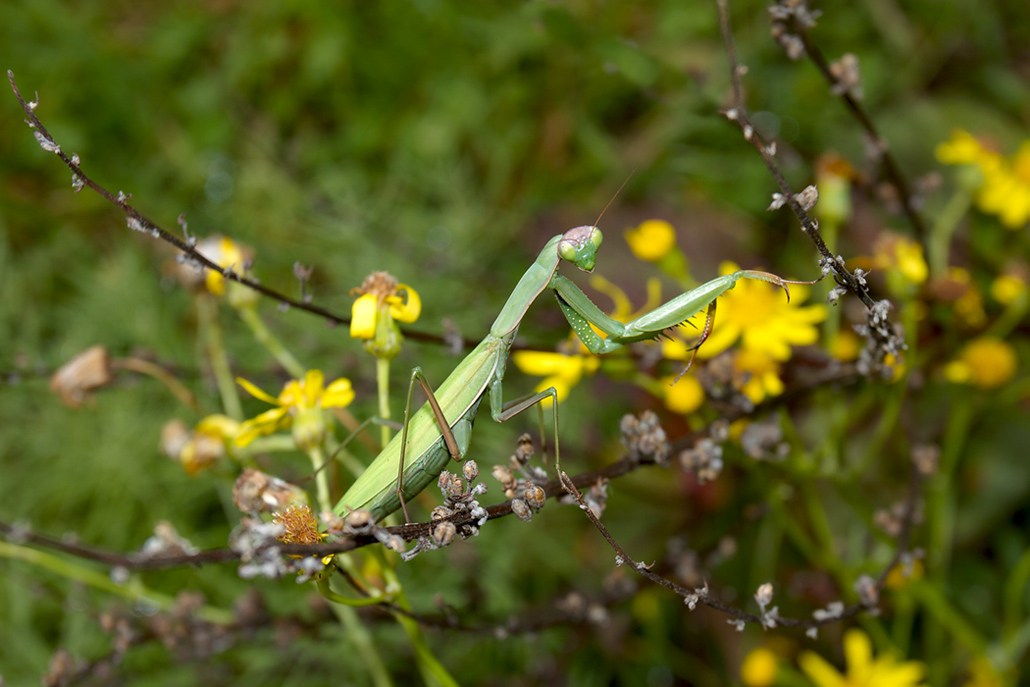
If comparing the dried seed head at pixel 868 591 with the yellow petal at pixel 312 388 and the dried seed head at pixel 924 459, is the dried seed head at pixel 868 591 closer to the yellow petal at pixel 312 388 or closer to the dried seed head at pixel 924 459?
the dried seed head at pixel 924 459

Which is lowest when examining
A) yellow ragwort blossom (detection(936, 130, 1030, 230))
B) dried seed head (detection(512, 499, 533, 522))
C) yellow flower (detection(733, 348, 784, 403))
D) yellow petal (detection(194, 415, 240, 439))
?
dried seed head (detection(512, 499, 533, 522))

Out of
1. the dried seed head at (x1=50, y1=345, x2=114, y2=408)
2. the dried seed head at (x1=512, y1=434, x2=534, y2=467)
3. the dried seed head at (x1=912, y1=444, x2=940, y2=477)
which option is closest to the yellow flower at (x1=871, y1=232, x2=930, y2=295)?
the dried seed head at (x1=912, y1=444, x2=940, y2=477)

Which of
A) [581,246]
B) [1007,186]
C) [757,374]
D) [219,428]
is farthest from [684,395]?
[1007,186]

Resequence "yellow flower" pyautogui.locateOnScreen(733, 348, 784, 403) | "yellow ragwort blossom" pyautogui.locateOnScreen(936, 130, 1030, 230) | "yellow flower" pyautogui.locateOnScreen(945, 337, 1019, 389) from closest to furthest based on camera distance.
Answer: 1. "yellow flower" pyautogui.locateOnScreen(733, 348, 784, 403)
2. "yellow flower" pyautogui.locateOnScreen(945, 337, 1019, 389)
3. "yellow ragwort blossom" pyautogui.locateOnScreen(936, 130, 1030, 230)

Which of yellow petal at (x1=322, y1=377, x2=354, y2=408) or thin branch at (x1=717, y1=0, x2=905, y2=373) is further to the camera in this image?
yellow petal at (x1=322, y1=377, x2=354, y2=408)

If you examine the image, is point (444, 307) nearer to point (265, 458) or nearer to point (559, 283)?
point (265, 458)

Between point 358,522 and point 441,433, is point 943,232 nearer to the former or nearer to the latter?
point 441,433

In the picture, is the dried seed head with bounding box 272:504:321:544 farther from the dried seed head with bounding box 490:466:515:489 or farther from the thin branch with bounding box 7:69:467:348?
the thin branch with bounding box 7:69:467:348
